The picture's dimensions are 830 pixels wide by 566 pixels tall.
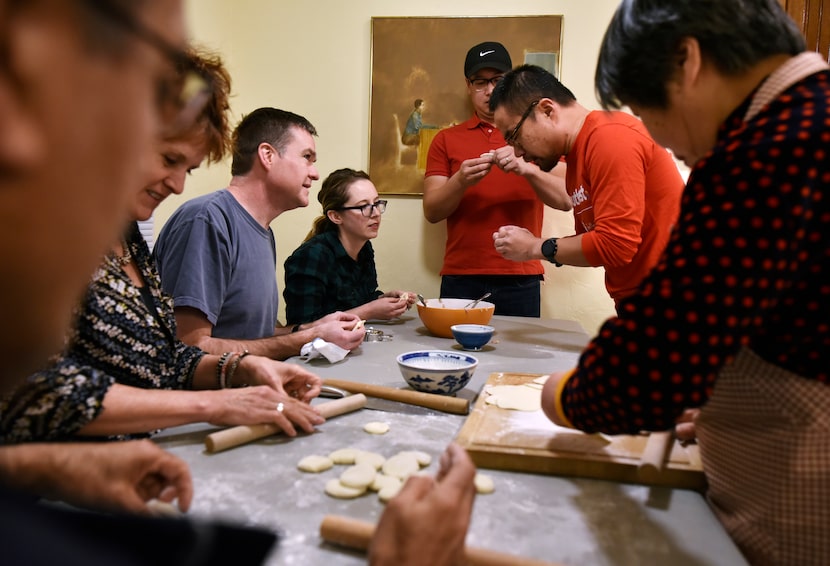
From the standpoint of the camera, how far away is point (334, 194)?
2732 millimetres

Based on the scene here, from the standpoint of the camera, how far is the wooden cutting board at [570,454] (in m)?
0.99

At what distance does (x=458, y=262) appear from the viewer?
3.17 m

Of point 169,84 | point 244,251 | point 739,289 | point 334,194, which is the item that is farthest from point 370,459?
point 334,194

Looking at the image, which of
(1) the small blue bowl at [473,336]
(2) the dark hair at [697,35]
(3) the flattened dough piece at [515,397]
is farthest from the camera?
(1) the small blue bowl at [473,336]

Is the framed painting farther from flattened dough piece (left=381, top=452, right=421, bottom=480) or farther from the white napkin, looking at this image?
flattened dough piece (left=381, top=452, right=421, bottom=480)

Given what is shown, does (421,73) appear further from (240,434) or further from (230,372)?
(240,434)

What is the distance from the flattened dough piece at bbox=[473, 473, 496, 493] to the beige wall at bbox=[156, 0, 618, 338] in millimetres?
2697

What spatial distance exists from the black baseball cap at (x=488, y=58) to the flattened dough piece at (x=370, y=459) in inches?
102

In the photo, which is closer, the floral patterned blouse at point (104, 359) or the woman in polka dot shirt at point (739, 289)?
the woman in polka dot shirt at point (739, 289)

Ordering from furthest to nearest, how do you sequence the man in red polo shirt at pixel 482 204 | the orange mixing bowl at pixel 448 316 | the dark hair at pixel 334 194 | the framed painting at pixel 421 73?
the framed painting at pixel 421 73, the man in red polo shirt at pixel 482 204, the dark hair at pixel 334 194, the orange mixing bowl at pixel 448 316

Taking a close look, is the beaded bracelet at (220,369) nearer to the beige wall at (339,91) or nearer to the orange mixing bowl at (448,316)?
the orange mixing bowl at (448,316)

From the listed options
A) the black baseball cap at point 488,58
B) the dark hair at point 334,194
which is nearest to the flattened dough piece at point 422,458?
the dark hair at point 334,194

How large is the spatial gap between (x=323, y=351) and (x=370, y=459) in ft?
2.45

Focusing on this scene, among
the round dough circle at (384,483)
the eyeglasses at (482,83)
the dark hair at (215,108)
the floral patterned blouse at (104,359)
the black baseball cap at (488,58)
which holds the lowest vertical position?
the round dough circle at (384,483)
